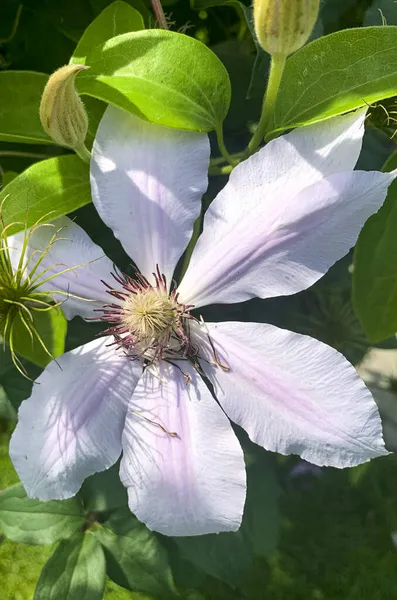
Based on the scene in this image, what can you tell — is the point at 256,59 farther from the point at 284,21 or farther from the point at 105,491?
the point at 105,491

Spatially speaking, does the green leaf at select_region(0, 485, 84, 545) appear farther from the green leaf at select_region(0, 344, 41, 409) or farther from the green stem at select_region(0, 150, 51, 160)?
the green stem at select_region(0, 150, 51, 160)

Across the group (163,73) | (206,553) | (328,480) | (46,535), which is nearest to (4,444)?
(46,535)

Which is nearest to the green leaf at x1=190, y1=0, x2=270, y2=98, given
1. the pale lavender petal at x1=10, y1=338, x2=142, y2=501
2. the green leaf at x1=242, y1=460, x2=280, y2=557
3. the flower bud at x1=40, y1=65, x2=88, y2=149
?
the flower bud at x1=40, y1=65, x2=88, y2=149

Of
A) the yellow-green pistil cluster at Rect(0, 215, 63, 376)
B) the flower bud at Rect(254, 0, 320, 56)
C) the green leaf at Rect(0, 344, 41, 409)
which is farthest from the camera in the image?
the green leaf at Rect(0, 344, 41, 409)

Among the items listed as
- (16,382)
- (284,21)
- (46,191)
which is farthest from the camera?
(16,382)

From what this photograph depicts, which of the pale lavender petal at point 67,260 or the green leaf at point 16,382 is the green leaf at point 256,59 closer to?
the pale lavender petal at point 67,260

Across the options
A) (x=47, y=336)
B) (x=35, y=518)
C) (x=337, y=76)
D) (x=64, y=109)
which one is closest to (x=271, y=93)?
(x=337, y=76)
